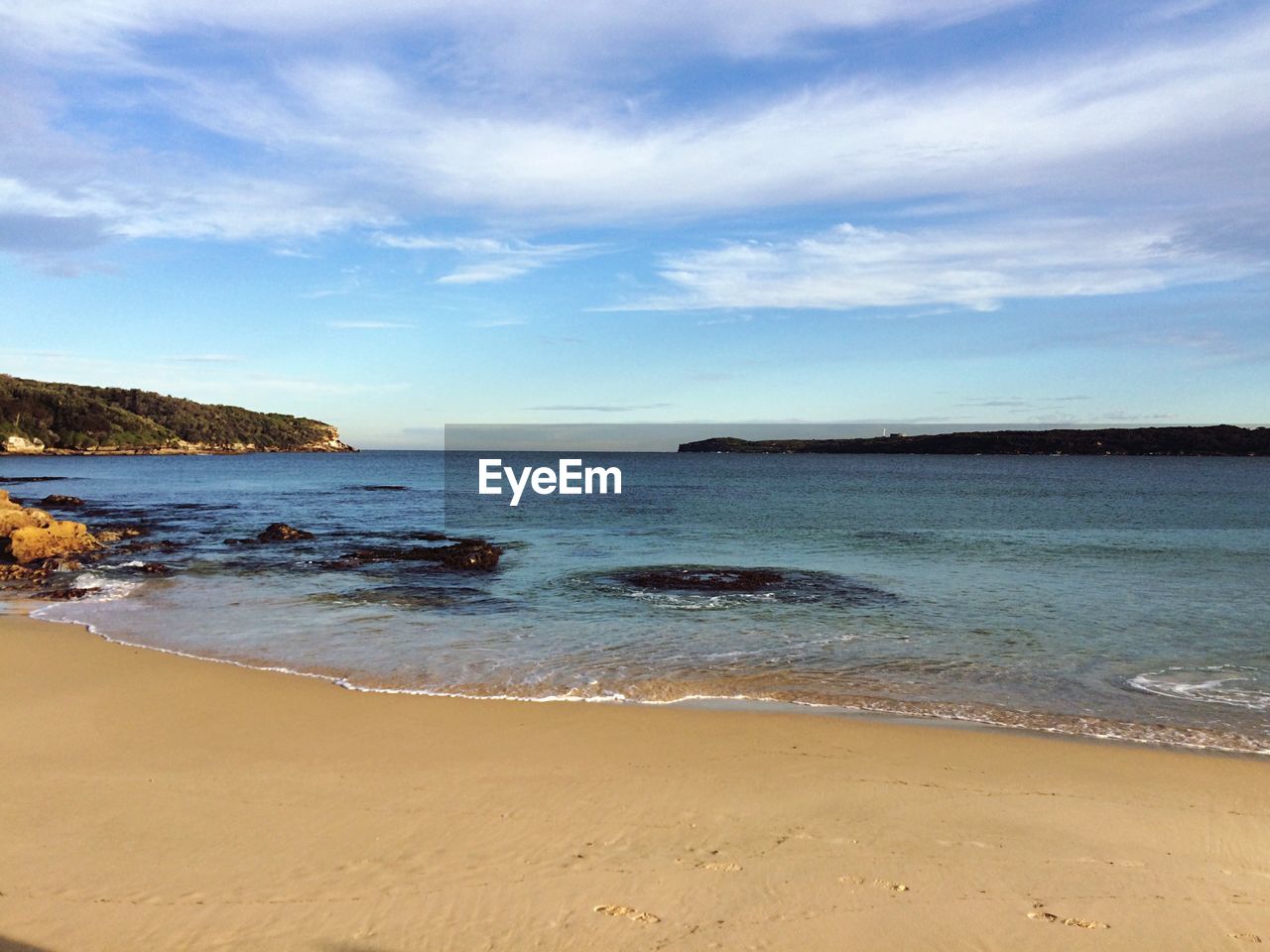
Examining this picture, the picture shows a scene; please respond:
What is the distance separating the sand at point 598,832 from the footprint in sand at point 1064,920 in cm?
2

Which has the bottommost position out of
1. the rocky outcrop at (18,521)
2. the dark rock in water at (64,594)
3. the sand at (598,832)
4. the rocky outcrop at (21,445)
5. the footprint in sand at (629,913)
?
the dark rock in water at (64,594)

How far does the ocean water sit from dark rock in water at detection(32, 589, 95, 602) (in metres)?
0.44

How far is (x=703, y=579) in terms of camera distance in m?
20.9

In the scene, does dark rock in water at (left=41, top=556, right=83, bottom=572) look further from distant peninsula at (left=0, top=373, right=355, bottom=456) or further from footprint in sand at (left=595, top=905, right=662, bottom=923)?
distant peninsula at (left=0, top=373, right=355, bottom=456)

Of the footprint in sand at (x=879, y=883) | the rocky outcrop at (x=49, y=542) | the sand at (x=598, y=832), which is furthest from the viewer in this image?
the rocky outcrop at (x=49, y=542)

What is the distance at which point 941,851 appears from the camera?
244 inches

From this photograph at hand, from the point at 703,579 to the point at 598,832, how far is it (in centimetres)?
1459

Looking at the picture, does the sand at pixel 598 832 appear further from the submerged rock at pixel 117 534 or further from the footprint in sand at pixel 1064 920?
the submerged rock at pixel 117 534

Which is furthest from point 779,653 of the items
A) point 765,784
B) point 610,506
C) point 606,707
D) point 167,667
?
point 610,506

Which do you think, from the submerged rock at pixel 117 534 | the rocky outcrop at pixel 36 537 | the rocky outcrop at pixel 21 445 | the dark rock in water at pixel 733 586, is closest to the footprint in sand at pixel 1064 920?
the dark rock in water at pixel 733 586

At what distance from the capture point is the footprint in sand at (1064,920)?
17.0 feet

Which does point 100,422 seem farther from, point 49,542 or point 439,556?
point 439,556

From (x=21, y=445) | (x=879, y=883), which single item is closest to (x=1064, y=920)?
(x=879, y=883)

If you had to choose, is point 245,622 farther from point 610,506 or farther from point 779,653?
point 610,506
